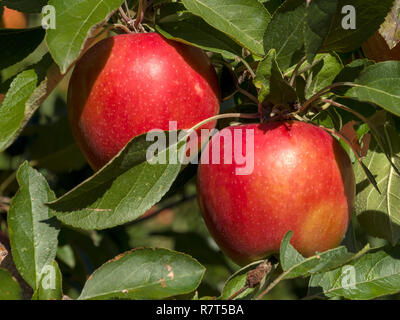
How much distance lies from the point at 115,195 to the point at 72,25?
0.23 metres

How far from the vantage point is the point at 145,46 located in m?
0.94

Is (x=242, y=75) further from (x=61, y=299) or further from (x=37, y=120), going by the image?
(x=37, y=120)

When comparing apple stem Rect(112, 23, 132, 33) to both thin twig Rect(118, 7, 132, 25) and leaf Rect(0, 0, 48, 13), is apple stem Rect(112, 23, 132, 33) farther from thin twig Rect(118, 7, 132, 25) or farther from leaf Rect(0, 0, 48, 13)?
leaf Rect(0, 0, 48, 13)

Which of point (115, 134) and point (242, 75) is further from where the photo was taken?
point (242, 75)

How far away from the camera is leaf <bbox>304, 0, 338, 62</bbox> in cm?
86

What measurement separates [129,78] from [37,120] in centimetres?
101

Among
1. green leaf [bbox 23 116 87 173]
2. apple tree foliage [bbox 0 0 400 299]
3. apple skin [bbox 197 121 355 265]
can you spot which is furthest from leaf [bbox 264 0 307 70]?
green leaf [bbox 23 116 87 173]

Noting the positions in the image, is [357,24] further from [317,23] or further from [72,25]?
[72,25]

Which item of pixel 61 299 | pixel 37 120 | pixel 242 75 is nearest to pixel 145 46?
pixel 242 75

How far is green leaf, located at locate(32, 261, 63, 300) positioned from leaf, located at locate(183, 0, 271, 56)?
40 centimetres

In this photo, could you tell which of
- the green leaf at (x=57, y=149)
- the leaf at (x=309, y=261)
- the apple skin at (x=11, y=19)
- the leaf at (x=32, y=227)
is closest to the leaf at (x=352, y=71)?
the leaf at (x=309, y=261)

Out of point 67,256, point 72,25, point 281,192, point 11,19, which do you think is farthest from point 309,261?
point 11,19

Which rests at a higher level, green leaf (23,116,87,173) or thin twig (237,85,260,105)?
thin twig (237,85,260,105)

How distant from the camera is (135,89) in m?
0.92
